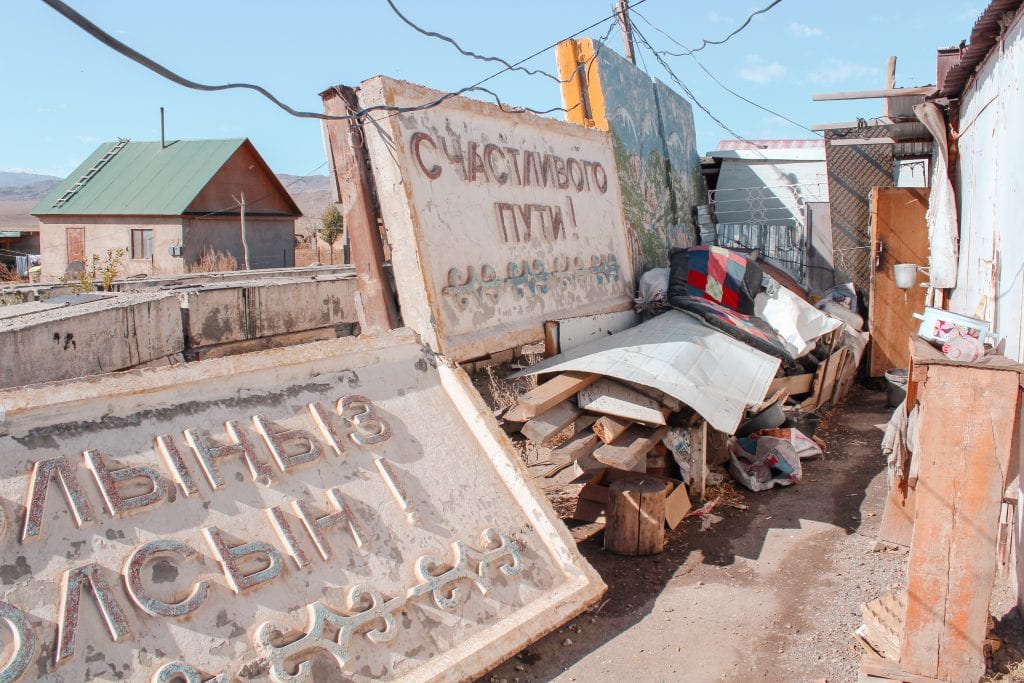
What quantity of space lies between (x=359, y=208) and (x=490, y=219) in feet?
3.68

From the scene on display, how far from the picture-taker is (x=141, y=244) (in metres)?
27.2

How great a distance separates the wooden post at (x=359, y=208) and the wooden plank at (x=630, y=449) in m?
1.52

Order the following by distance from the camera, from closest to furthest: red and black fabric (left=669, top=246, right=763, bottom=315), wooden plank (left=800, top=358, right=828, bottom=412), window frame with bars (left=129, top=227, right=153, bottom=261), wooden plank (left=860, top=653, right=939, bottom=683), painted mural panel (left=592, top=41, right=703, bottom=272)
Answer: wooden plank (left=860, top=653, right=939, bottom=683)
red and black fabric (left=669, top=246, right=763, bottom=315)
painted mural panel (left=592, top=41, right=703, bottom=272)
wooden plank (left=800, top=358, right=828, bottom=412)
window frame with bars (left=129, top=227, right=153, bottom=261)

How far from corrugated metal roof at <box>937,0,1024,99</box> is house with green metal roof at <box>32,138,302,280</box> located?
22.1 meters

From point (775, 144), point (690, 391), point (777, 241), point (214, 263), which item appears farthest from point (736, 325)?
point (214, 263)

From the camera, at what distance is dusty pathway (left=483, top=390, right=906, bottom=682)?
3709 millimetres

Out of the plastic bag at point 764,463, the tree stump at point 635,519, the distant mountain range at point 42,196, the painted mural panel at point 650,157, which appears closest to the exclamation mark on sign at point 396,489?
the tree stump at point 635,519

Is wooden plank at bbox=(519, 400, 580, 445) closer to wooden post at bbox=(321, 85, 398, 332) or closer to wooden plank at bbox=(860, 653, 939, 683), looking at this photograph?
wooden post at bbox=(321, 85, 398, 332)

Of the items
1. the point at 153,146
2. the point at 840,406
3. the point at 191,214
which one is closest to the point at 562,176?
the point at 840,406

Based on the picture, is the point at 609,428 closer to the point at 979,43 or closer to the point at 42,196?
the point at 979,43

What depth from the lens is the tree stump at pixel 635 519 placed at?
492cm

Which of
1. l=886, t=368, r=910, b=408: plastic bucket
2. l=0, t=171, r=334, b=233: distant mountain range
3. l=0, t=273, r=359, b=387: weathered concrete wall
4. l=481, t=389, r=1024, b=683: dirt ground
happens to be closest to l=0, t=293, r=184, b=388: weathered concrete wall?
l=0, t=273, r=359, b=387: weathered concrete wall

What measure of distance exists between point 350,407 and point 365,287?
1231 mm

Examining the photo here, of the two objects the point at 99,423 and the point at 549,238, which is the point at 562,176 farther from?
the point at 99,423
